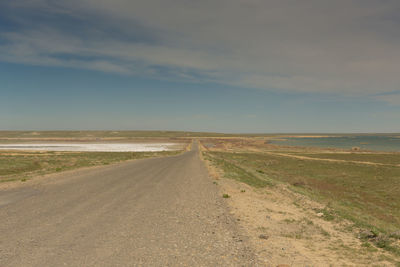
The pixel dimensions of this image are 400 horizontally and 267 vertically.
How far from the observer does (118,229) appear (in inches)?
425

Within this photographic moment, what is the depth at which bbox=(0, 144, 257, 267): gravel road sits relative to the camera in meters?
8.14

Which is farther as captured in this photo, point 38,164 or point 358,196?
point 38,164

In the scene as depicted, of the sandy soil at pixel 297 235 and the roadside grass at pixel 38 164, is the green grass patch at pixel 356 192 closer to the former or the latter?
the sandy soil at pixel 297 235

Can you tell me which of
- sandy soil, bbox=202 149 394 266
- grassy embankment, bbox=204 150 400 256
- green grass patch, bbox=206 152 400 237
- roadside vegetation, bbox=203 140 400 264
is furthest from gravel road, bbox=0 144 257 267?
green grass patch, bbox=206 152 400 237

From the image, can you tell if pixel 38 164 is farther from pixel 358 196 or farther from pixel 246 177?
pixel 358 196

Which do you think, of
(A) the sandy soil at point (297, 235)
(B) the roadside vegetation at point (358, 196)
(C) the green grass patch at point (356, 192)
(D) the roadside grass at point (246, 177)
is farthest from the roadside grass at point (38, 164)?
(A) the sandy soil at point (297, 235)

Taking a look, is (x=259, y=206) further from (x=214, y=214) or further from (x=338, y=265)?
(x=338, y=265)

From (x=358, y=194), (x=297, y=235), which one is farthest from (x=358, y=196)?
(x=297, y=235)

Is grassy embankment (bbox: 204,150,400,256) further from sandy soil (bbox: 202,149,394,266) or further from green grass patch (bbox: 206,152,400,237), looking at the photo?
sandy soil (bbox: 202,149,394,266)

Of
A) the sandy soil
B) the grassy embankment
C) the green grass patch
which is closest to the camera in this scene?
the sandy soil

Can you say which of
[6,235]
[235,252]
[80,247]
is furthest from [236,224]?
[6,235]

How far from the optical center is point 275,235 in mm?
10719

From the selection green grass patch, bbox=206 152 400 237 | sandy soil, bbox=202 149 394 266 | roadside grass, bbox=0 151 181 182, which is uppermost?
sandy soil, bbox=202 149 394 266

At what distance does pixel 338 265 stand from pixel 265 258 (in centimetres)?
241
